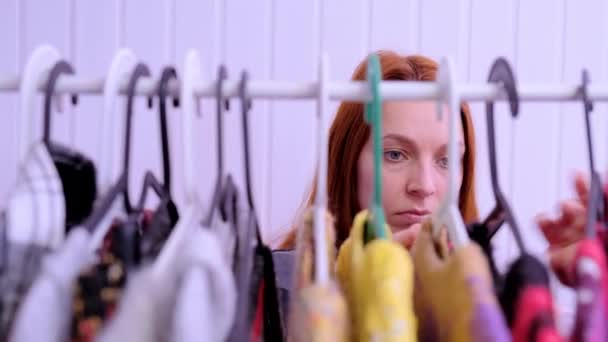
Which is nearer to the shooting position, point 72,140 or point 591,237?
point 591,237

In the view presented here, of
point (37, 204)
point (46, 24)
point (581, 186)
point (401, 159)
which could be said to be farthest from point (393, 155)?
point (46, 24)

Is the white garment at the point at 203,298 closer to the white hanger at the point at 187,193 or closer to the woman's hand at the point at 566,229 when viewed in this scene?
the white hanger at the point at 187,193

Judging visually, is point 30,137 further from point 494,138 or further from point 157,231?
point 494,138

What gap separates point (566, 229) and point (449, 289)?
231 millimetres

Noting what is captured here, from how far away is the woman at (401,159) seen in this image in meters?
0.73

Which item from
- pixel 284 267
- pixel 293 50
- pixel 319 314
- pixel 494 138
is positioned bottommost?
pixel 284 267

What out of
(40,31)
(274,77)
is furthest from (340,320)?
(40,31)

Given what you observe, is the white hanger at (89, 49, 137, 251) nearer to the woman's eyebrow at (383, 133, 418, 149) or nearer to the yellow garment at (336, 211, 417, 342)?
the yellow garment at (336, 211, 417, 342)

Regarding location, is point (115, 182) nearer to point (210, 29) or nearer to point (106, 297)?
point (106, 297)

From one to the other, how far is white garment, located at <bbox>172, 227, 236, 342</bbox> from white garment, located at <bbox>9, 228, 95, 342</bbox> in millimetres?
72

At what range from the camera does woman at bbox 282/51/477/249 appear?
73cm

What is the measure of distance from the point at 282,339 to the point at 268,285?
0.18 feet

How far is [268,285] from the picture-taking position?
1.60 ft

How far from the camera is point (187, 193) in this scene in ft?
1.37
